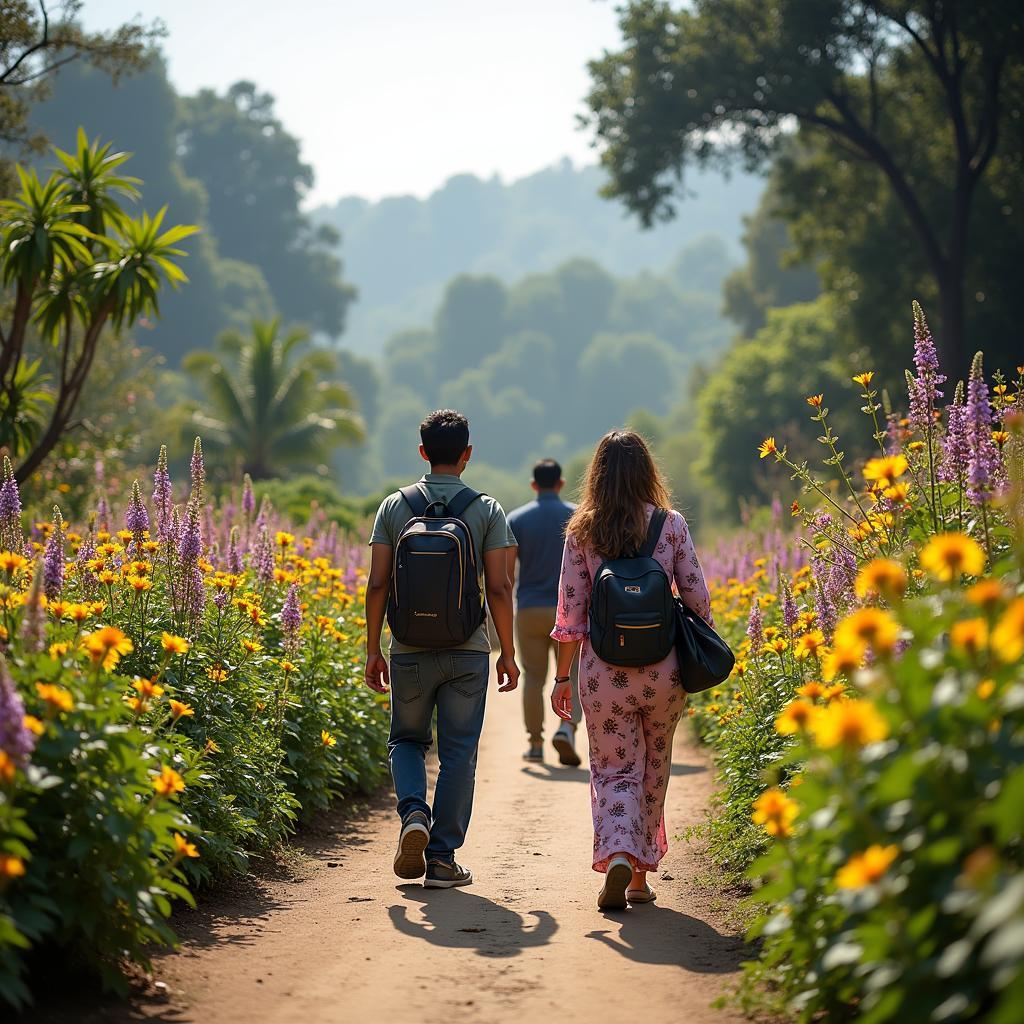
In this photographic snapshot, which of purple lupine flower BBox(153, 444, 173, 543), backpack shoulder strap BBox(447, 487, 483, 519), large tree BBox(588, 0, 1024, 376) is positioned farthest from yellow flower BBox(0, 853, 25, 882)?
large tree BBox(588, 0, 1024, 376)

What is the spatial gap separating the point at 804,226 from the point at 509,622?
2213 centimetres

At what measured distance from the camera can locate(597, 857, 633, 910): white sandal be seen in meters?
5.18

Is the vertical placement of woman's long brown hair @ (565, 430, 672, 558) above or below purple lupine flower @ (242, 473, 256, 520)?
above

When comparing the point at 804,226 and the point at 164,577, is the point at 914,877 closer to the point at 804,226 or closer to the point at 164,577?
the point at 164,577

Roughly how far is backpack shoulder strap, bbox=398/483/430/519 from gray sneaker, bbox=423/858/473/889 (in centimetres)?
152

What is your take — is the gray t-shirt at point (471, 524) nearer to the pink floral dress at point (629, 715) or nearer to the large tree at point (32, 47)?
the pink floral dress at point (629, 715)

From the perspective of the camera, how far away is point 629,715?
530 centimetres

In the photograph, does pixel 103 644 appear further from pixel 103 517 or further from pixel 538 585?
pixel 538 585

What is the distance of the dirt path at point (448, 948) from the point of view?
397 cm

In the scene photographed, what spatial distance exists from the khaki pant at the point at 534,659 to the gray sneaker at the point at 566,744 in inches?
15.3

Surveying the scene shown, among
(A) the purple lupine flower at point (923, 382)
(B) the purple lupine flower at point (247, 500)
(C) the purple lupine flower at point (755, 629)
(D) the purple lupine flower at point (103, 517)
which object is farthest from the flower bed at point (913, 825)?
(B) the purple lupine flower at point (247, 500)

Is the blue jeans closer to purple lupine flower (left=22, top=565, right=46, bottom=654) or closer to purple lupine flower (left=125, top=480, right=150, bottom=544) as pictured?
purple lupine flower (left=125, top=480, right=150, bottom=544)

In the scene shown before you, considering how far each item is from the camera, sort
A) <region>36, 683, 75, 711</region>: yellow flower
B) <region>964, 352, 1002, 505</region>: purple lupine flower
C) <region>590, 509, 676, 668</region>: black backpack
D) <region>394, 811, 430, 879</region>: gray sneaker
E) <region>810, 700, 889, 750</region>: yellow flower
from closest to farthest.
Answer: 1. <region>810, 700, 889, 750</region>: yellow flower
2. <region>36, 683, 75, 711</region>: yellow flower
3. <region>964, 352, 1002, 505</region>: purple lupine flower
4. <region>590, 509, 676, 668</region>: black backpack
5. <region>394, 811, 430, 879</region>: gray sneaker

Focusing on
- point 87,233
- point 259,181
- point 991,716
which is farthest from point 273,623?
point 259,181
